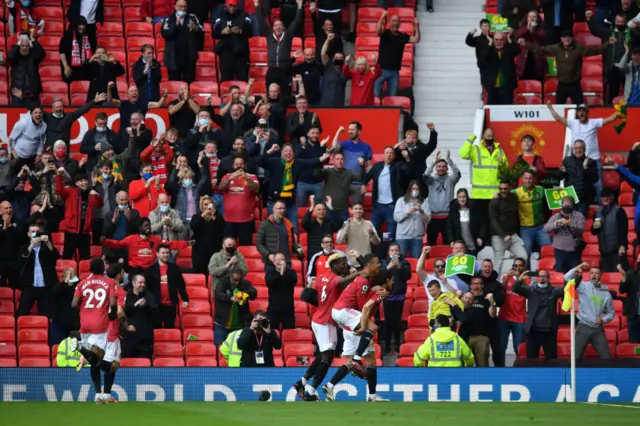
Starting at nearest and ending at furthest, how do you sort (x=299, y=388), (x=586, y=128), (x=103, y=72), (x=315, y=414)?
(x=315, y=414)
(x=299, y=388)
(x=586, y=128)
(x=103, y=72)

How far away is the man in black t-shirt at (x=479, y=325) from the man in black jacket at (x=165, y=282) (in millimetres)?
4210

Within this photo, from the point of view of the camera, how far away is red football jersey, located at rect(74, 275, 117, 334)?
18.3 metres

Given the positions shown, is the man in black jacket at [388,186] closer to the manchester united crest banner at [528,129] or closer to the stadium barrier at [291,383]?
the manchester united crest banner at [528,129]

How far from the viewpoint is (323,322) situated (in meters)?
19.1

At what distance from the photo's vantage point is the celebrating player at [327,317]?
18.8m

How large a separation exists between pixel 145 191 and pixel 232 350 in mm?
3937

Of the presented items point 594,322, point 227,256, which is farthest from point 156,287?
point 594,322

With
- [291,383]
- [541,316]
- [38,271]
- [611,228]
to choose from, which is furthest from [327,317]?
[611,228]

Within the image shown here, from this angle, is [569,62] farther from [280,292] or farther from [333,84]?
[280,292]

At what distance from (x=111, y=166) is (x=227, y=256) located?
2.84m

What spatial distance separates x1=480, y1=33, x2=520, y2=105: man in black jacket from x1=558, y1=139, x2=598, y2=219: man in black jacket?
7.33 feet

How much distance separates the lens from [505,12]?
91.5 ft

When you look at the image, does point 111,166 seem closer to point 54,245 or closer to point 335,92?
point 54,245

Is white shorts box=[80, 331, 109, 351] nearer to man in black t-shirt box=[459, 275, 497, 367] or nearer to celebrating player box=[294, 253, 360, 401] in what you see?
celebrating player box=[294, 253, 360, 401]
